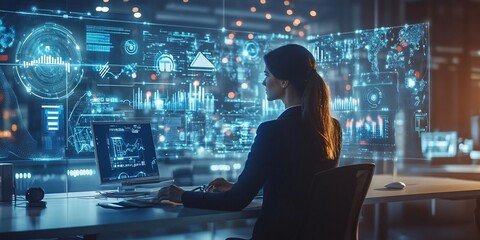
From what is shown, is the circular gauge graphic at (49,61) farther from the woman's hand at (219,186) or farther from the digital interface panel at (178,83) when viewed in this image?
the woman's hand at (219,186)

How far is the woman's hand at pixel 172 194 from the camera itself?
2723 mm

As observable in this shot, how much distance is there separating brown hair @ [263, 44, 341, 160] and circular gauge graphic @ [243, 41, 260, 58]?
2320 mm

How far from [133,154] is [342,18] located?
2413mm

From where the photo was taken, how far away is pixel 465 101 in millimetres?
4754

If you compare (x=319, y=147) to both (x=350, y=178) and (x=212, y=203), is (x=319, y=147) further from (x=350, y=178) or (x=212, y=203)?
(x=212, y=203)

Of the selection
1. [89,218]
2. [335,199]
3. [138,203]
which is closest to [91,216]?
[89,218]

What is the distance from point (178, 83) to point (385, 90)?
154 cm

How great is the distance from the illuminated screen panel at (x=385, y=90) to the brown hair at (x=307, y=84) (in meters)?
2.02

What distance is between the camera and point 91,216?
8.14 ft

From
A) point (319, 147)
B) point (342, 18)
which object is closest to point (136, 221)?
point (319, 147)

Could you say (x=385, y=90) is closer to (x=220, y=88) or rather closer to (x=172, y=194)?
(x=220, y=88)

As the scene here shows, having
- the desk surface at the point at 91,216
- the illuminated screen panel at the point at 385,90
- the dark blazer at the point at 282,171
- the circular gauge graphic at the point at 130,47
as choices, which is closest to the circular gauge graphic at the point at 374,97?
the illuminated screen panel at the point at 385,90

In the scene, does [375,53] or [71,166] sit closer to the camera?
[71,166]

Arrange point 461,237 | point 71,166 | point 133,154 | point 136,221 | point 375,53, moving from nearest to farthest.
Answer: point 136,221
point 133,154
point 71,166
point 375,53
point 461,237
